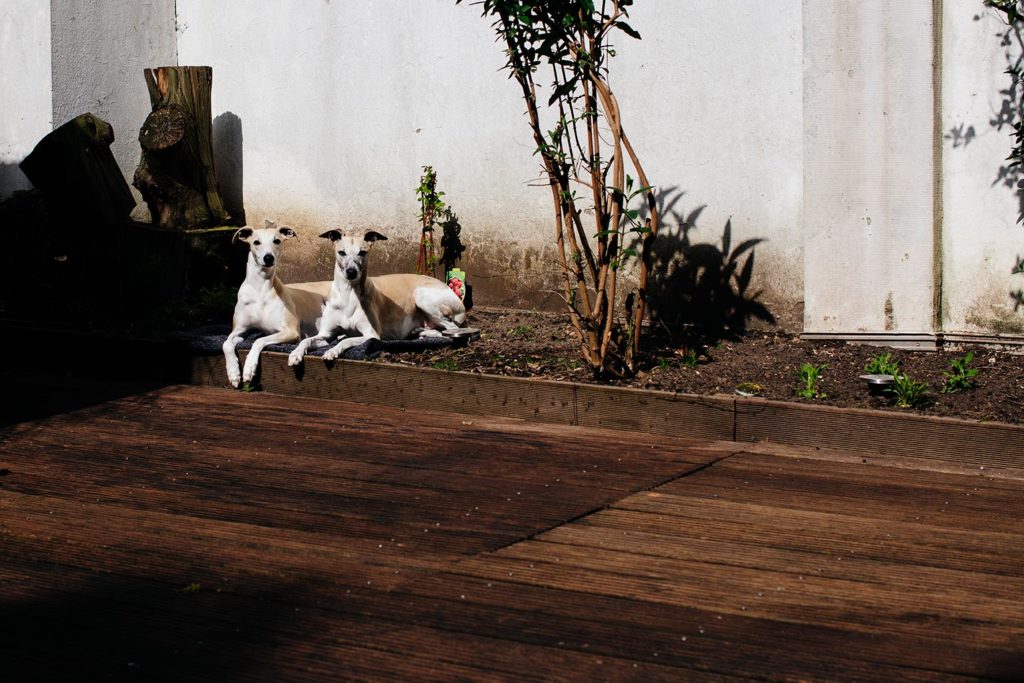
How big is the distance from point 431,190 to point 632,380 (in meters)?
2.76

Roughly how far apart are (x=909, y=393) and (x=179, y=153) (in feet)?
18.8

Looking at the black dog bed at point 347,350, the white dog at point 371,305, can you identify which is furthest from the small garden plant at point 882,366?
the white dog at point 371,305

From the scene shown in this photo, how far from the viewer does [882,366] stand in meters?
5.96

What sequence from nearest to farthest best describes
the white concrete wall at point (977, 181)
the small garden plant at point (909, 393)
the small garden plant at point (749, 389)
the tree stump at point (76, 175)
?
1. the small garden plant at point (909, 393)
2. the small garden plant at point (749, 389)
3. the white concrete wall at point (977, 181)
4. the tree stump at point (76, 175)

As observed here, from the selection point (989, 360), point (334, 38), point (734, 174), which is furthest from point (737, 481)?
point (334, 38)

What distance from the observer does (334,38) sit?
28.0ft

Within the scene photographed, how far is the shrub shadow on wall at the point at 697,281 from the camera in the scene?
23.5ft

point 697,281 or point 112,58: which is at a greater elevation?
point 112,58

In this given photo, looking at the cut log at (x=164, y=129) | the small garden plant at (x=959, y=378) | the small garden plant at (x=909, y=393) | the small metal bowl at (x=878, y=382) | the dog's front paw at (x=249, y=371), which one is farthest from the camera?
the cut log at (x=164, y=129)

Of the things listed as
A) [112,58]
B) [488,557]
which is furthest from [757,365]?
[112,58]

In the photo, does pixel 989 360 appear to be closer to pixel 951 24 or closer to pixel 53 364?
pixel 951 24

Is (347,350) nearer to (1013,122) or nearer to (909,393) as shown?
(909,393)

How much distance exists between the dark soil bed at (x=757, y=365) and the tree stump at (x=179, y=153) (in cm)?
274

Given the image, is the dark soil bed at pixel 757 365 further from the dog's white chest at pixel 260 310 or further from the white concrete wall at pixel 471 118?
the dog's white chest at pixel 260 310
